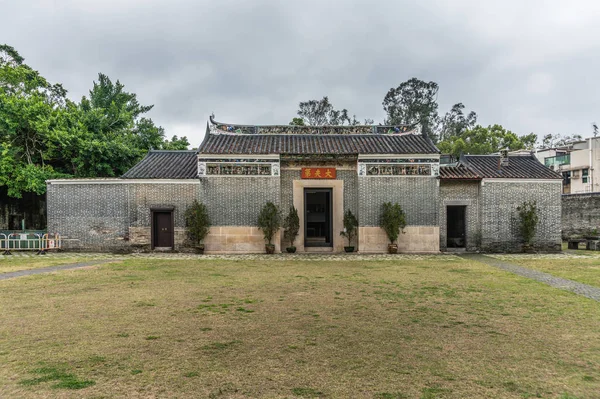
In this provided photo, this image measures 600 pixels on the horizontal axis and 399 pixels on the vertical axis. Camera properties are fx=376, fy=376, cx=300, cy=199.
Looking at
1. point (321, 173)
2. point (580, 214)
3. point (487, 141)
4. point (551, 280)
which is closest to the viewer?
point (551, 280)

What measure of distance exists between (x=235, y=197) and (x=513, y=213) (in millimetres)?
10263

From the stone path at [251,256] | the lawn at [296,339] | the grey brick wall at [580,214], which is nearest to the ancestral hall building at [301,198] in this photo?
the stone path at [251,256]

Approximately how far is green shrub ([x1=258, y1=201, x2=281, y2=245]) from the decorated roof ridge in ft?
11.9

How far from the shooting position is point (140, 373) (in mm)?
3336

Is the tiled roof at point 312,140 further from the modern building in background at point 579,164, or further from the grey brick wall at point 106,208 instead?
the modern building in background at point 579,164

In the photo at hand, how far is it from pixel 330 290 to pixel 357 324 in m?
2.25

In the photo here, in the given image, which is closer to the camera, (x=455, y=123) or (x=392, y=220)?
(x=392, y=220)

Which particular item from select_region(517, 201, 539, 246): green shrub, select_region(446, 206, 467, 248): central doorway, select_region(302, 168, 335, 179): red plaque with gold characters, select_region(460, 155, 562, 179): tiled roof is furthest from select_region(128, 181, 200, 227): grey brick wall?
select_region(517, 201, 539, 246): green shrub

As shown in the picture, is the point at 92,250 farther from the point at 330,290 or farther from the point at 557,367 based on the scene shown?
the point at 557,367

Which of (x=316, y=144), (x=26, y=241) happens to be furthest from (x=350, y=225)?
(x=26, y=241)

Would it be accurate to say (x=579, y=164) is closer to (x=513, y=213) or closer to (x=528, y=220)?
(x=513, y=213)

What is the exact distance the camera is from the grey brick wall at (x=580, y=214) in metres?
17.0

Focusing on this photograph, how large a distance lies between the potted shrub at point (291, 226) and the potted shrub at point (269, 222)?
0.44m

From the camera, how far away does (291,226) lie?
13.6 metres
